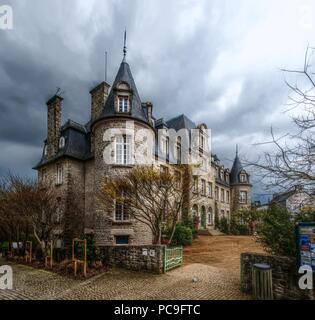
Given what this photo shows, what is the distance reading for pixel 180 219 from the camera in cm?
2047

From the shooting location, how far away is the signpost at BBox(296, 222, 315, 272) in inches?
214

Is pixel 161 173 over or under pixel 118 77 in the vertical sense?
under

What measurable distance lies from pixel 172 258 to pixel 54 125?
16.1m

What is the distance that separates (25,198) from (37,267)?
3.98 m

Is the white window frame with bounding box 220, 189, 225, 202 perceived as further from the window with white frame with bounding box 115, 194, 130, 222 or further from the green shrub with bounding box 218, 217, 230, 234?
the window with white frame with bounding box 115, 194, 130, 222

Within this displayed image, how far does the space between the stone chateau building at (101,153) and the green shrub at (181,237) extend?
2440mm

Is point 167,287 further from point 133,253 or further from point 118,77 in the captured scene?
point 118,77

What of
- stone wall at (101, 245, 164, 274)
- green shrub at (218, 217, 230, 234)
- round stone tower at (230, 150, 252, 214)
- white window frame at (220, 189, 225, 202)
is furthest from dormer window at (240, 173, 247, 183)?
stone wall at (101, 245, 164, 274)

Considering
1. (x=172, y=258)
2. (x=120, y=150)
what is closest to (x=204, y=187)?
(x=120, y=150)

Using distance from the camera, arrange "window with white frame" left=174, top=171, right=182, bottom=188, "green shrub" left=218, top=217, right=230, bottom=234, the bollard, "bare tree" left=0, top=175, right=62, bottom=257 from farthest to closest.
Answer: "green shrub" left=218, top=217, right=230, bottom=234 < "bare tree" left=0, top=175, right=62, bottom=257 < "window with white frame" left=174, top=171, right=182, bottom=188 < the bollard

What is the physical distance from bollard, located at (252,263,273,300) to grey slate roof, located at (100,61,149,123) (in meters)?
12.1

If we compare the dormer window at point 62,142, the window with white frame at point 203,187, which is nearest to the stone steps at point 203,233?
the window with white frame at point 203,187

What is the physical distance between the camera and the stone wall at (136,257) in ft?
31.6
